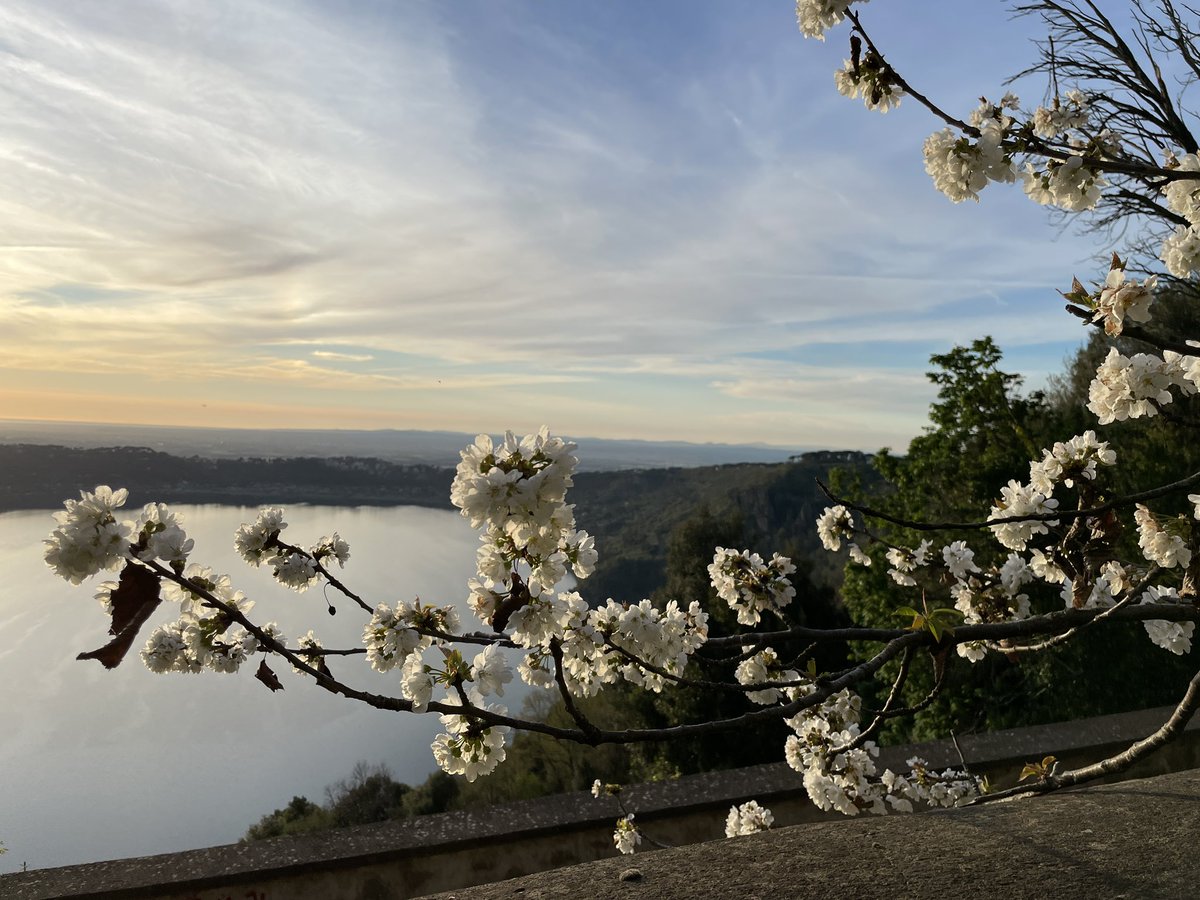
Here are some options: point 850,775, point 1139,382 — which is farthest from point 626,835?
point 1139,382

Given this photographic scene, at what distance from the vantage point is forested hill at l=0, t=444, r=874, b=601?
7938 millimetres

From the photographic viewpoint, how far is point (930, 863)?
1.44m

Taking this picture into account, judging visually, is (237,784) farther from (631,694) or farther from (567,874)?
(567,874)

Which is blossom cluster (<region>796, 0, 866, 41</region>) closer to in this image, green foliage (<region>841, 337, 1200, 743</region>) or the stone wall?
the stone wall

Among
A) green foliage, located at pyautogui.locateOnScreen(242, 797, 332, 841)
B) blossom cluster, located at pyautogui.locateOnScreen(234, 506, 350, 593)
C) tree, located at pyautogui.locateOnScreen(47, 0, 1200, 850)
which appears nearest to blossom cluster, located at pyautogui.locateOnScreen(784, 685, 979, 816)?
tree, located at pyautogui.locateOnScreen(47, 0, 1200, 850)

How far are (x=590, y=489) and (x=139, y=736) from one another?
7386 millimetres

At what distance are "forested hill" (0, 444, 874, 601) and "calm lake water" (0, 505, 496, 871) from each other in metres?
1.04

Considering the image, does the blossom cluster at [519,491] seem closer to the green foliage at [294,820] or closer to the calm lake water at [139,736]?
the calm lake water at [139,736]

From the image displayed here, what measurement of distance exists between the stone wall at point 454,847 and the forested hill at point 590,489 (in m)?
1.14

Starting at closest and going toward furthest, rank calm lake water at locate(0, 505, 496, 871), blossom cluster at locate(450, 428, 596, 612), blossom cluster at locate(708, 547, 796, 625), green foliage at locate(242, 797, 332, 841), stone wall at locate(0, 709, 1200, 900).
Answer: blossom cluster at locate(450, 428, 596, 612)
stone wall at locate(0, 709, 1200, 900)
blossom cluster at locate(708, 547, 796, 625)
calm lake water at locate(0, 505, 496, 871)
green foliage at locate(242, 797, 332, 841)

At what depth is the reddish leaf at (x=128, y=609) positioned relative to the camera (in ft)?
4.50

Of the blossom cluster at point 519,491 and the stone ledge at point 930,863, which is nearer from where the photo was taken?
the stone ledge at point 930,863

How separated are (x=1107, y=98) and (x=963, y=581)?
6.14m

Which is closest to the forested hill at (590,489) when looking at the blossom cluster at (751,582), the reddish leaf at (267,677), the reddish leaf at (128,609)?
the reddish leaf at (128,609)
